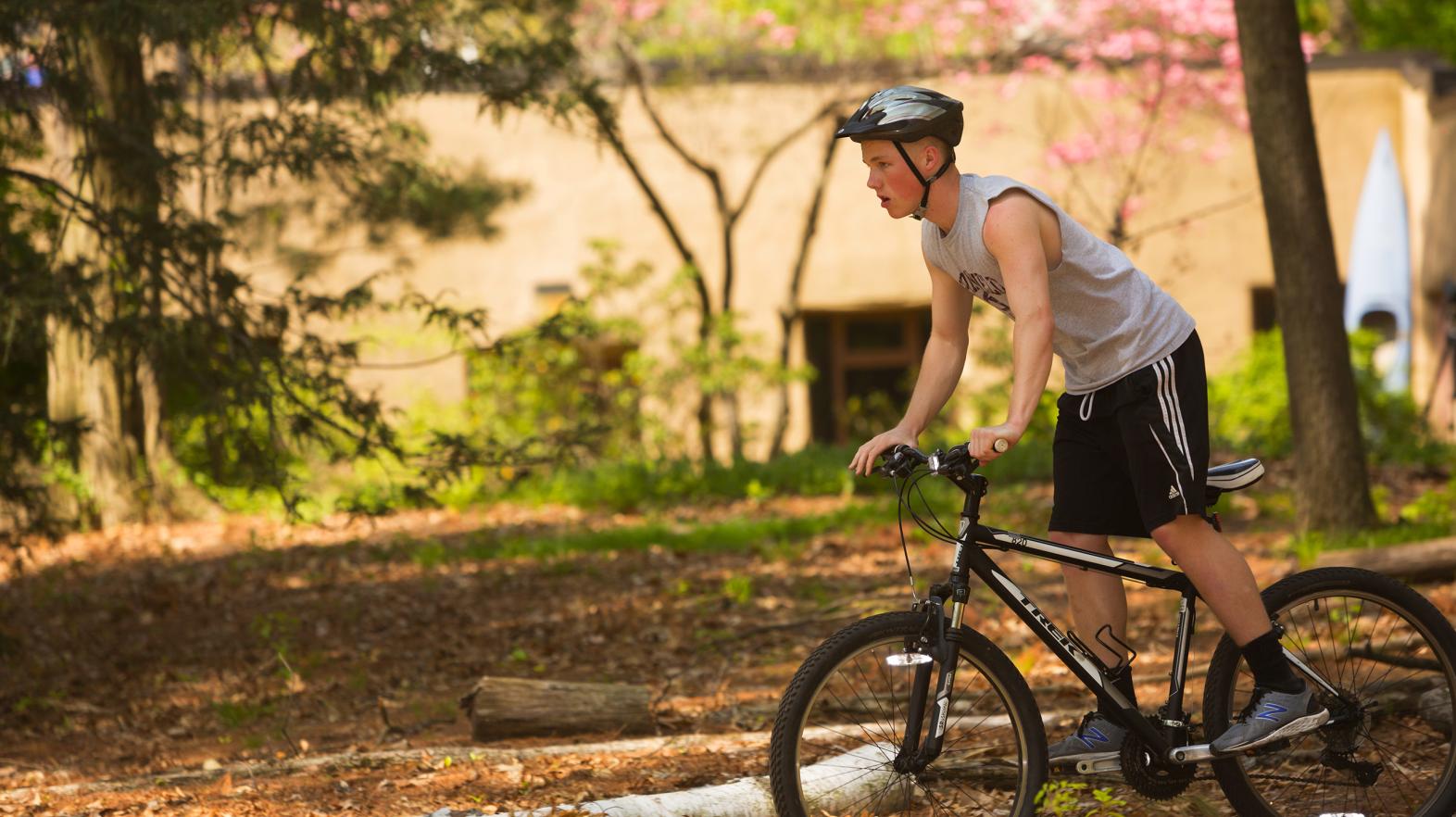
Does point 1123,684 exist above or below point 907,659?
below

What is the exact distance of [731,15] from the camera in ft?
56.5

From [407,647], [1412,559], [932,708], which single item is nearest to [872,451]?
[932,708]

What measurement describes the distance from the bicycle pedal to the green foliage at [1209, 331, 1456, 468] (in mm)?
7912

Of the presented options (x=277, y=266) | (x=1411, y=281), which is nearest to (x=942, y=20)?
(x=1411, y=281)

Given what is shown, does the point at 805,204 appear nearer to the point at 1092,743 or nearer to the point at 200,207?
the point at 200,207

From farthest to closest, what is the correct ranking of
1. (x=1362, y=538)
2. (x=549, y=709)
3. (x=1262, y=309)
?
(x=1262, y=309) < (x=1362, y=538) < (x=549, y=709)

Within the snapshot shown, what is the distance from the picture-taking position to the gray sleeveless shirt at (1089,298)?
3.59 m

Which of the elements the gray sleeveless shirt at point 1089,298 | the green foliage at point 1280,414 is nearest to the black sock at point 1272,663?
the gray sleeveless shirt at point 1089,298

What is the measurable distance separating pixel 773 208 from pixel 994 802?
13.1 metres

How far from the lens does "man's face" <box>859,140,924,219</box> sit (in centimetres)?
350

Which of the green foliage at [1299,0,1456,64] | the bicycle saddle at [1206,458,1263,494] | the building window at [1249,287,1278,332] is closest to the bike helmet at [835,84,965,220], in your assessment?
the bicycle saddle at [1206,458,1263,494]

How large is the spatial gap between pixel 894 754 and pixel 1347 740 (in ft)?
4.13

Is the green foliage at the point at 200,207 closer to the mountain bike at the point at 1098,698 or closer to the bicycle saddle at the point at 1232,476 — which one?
the mountain bike at the point at 1098,698

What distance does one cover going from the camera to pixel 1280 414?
1210 centimetres
